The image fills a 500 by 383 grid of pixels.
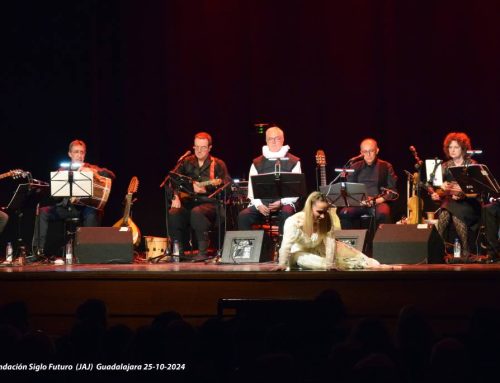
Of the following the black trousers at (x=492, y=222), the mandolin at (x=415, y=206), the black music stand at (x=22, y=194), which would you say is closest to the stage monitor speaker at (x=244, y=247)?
the mandolin at (x=415, y=206)

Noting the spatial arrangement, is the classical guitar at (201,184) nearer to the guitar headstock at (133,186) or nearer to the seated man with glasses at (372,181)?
the guitar headstock at (133,186)

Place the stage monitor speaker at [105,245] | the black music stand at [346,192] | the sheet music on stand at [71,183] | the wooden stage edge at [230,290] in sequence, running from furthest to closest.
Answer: the sheet music on stand at [71,183] < the stage monitor speaker at [105,245] < the black music stand at [346,192] < the wooden stage edge at [230,290]

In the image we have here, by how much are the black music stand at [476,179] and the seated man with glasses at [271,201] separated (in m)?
1.89

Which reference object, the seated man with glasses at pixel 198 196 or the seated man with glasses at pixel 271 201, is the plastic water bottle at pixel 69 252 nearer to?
the seated man with glasses at pixel 198 196

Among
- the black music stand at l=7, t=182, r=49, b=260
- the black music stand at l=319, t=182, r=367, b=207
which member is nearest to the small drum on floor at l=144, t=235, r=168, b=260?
the black music stand at l=7, t=182, r=49, b=260

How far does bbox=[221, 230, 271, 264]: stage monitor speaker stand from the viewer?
8.94 m

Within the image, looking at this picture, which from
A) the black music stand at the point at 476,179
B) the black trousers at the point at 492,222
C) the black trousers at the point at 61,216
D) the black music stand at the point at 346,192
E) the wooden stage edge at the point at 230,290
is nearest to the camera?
the wooden stage edge at the point at 230,290

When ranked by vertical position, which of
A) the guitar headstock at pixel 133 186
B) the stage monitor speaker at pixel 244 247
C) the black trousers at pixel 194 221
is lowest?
the stage monitor speaker at pixel 244 247

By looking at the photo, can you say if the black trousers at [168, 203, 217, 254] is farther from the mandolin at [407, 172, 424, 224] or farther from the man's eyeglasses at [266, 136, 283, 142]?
the mandolin at [407, 172, 424, 224]

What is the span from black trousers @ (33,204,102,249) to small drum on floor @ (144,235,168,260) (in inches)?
31.1

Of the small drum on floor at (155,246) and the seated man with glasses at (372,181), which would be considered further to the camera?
the small drum on floor at (155,246)

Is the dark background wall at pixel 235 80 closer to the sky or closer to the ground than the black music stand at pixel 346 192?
closer to the sky

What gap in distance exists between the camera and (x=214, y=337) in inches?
145

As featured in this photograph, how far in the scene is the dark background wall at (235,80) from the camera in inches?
419
